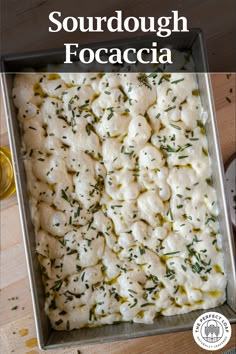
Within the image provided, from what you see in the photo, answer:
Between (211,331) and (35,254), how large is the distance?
475 mm

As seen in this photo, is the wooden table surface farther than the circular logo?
Yes

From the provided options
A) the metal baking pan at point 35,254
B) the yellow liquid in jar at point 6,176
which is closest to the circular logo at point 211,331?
the metal baking pan at point 35,254

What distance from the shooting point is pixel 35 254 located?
42.1 inches

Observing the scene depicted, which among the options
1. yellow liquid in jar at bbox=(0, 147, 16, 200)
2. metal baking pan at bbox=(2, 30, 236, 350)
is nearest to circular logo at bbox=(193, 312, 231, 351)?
metal baking pan at bbox=(2, 30, 236, 350)

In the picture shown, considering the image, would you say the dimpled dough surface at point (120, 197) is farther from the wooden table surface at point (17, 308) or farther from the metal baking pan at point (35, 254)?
the wooden table surface at point (17, 308)

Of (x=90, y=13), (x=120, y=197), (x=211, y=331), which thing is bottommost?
(x=211, y=331)

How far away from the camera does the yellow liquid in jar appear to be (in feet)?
3.89

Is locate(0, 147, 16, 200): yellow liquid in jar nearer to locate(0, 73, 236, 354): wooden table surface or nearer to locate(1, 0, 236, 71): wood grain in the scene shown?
locate(0, 73, 236, 354): wooden table surface

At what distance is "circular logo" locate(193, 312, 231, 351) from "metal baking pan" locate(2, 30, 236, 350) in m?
0.02

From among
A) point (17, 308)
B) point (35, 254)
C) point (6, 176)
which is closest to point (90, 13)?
point (6, 176)

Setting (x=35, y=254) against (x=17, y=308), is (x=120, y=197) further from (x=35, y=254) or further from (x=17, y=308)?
(x=17, y=308)

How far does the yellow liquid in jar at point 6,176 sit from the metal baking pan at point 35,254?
0.12 m

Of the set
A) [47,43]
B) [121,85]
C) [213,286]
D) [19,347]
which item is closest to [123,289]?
[213,286]

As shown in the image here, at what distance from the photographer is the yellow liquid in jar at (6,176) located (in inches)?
46.7
